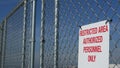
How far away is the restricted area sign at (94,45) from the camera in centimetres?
237

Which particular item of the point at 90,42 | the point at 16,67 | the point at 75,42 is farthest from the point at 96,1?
the point at 16,67

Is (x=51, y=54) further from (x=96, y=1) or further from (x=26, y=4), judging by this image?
(x=26, y=4)

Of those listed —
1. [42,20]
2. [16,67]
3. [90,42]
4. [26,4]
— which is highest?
[26,4]

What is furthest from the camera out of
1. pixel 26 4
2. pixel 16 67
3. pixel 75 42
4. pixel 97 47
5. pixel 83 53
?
pixel 16 67

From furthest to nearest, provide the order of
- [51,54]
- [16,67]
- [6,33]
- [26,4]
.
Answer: [6,33] < [16,67] < [26,4] < [51,54]

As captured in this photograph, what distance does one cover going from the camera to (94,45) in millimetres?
2490

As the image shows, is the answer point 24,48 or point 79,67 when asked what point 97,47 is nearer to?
point 79,67

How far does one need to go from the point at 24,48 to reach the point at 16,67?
1.21 m

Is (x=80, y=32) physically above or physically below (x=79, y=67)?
above

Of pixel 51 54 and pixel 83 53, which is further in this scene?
pixel 51 54

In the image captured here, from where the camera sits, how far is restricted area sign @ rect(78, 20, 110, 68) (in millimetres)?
2371

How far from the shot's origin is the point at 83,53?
262 cm

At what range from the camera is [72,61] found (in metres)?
2.92

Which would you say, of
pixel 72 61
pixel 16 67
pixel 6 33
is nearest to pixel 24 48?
pixel 16 67
